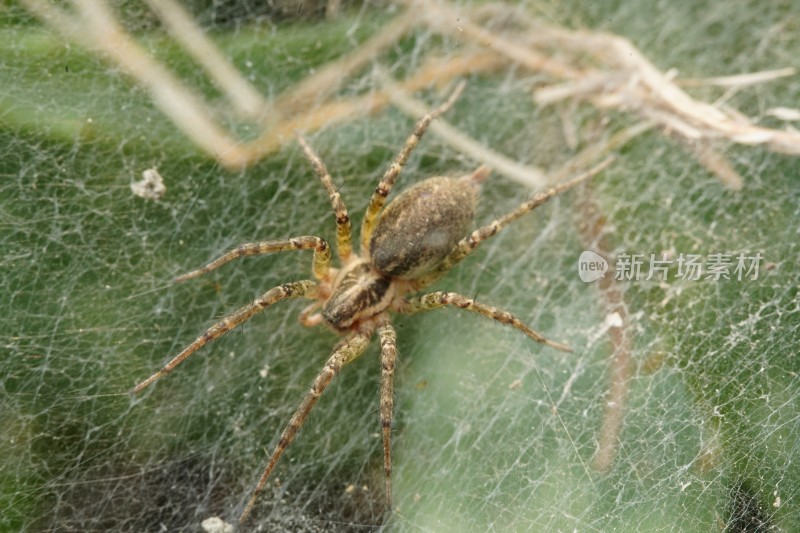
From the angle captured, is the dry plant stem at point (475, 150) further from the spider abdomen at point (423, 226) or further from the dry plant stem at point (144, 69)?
the dry plant stem at point (144, 69)

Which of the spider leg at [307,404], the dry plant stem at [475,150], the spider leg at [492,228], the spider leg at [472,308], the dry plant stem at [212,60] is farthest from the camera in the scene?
the dry plant stem at [475,150]

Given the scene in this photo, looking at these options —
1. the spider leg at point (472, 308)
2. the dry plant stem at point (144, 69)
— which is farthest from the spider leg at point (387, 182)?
the dry plant stem at point (144, 69)

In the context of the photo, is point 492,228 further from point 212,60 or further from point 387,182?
point 212,60

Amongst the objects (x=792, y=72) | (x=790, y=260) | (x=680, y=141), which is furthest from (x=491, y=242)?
(x=792, y=72)

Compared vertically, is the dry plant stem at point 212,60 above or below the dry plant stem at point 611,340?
above

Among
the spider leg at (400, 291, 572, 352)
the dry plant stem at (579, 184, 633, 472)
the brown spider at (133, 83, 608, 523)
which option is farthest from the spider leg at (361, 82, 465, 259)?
the dry plant stem at (579, 184, 633, 472)
